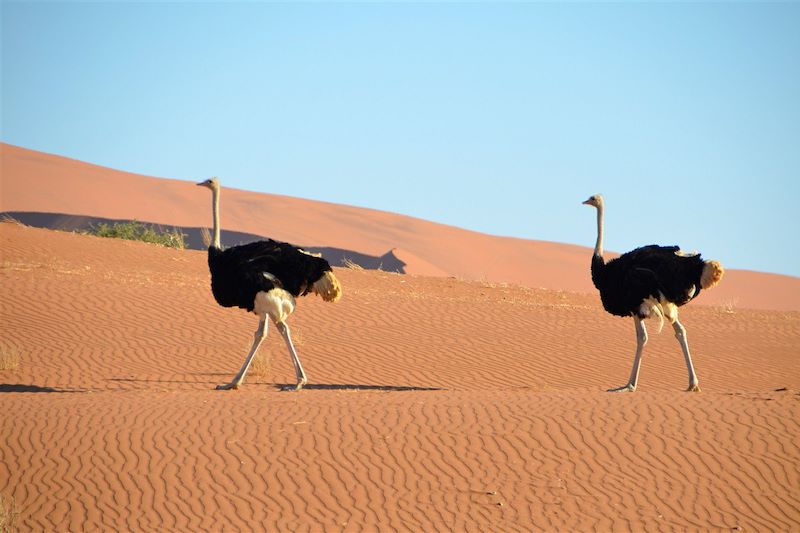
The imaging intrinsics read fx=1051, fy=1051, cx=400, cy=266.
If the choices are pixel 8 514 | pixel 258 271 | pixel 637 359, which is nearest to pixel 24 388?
pixel 258 271

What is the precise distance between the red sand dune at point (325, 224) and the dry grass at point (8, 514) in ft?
124

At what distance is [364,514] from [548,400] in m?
3.82

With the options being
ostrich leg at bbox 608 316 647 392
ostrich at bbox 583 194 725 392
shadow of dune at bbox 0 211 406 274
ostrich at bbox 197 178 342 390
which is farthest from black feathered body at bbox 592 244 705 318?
shadow of dune at bbox 0 211 406 274

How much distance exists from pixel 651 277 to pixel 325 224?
163 ft

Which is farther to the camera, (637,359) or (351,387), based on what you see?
(351,387)

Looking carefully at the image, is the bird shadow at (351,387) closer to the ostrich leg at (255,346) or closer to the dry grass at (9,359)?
the ostrich leg at (255,346)

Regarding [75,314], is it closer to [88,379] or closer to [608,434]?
[88,379]

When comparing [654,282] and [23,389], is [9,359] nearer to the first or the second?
[23,389]

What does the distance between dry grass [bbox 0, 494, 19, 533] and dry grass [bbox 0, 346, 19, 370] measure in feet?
19.8

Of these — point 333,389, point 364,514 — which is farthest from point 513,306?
point 364,514

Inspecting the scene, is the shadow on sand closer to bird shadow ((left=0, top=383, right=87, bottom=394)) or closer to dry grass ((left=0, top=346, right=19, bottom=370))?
bird shadow ((left=0, top=383, right=87, bottom=394))

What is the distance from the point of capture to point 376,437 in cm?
1111

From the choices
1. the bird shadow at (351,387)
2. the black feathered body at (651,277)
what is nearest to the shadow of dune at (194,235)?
the bird shadow at (351,387)

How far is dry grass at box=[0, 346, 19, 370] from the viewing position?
51.3 ft
